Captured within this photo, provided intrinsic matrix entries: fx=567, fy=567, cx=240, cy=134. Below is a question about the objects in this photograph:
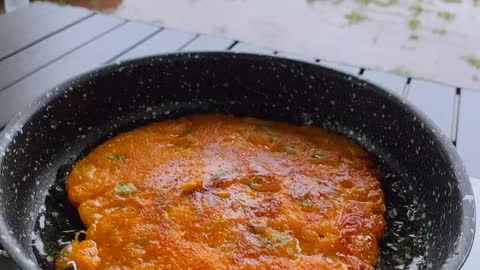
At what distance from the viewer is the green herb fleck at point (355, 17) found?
369 centimetres

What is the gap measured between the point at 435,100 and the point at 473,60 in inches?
66.2

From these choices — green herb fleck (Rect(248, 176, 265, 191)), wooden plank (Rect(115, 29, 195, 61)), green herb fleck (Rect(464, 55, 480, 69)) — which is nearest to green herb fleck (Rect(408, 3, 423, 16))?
green herb fleck (Rect(464, 55, 480, 69))

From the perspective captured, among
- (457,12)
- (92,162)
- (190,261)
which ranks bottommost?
(190,261)

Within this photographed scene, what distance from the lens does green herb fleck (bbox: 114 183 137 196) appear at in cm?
131

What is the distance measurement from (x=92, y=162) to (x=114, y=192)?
15 cm

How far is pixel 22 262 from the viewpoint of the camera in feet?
3.07

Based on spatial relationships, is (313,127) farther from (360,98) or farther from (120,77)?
(120,77)

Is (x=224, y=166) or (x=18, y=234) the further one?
(x=224, y=166)

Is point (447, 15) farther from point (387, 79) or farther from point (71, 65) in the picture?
point (71, 65)

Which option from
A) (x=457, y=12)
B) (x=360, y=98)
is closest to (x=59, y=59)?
(x=360, y=98)

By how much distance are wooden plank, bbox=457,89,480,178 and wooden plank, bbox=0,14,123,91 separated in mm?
1280

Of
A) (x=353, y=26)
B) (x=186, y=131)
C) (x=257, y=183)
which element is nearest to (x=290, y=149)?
(x=257, y=183)

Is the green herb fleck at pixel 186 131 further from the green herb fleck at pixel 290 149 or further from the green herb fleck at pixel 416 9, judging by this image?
the green herb fleck at pixel 416 9

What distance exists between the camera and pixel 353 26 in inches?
142
